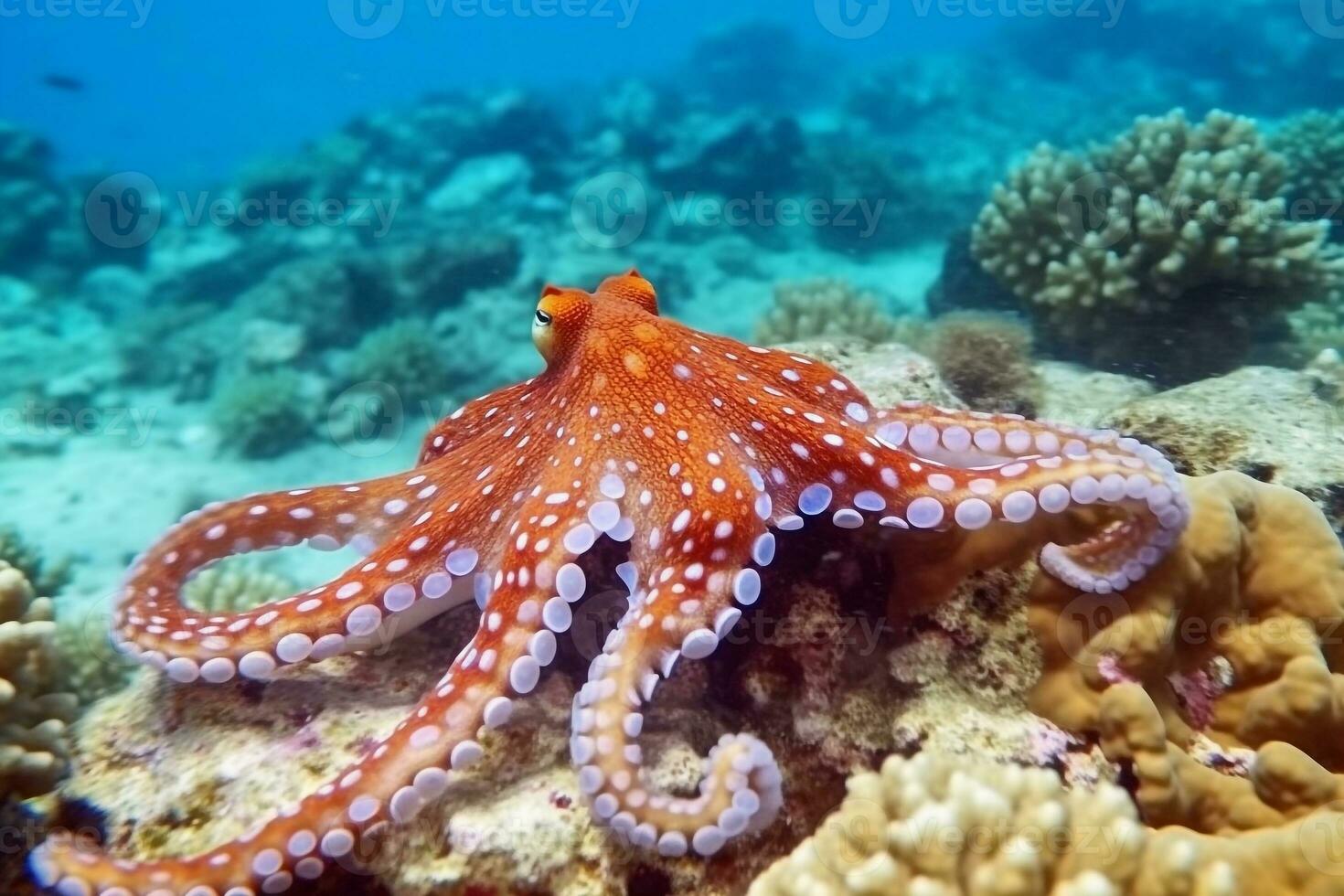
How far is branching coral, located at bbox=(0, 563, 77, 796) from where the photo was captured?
3037 millimetres

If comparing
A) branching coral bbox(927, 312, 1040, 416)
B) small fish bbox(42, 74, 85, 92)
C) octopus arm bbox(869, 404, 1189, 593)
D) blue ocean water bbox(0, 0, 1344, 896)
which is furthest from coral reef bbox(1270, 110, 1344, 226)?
small fish bbox(42, 74, 85, 92)

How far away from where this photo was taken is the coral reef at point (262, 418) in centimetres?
1164

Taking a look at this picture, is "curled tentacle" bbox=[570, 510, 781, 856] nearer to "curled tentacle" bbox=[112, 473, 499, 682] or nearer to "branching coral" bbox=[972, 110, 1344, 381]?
"curled tentacle" bbox=[112, 473, 499, 682]

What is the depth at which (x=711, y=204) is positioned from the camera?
18703 mm

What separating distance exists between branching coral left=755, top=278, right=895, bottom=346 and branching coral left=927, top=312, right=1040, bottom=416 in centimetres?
313

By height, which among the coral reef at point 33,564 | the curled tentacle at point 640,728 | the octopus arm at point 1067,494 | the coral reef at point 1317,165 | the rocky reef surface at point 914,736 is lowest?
the coral reef at point 33,564

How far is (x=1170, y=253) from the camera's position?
277 inches

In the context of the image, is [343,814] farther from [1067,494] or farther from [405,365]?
[405,365]

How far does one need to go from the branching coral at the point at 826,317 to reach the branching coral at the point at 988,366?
313cm

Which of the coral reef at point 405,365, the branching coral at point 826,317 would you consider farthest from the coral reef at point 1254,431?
the coral reef at point 405,365

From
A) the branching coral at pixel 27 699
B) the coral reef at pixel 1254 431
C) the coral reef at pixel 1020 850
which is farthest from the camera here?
the coral reef at pixel 1254 431

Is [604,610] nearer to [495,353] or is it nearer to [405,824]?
[405,824]

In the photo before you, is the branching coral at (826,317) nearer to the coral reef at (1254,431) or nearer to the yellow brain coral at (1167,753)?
the coral reef at (1254,431)

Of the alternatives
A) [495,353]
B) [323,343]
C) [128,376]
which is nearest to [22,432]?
[128,376]
